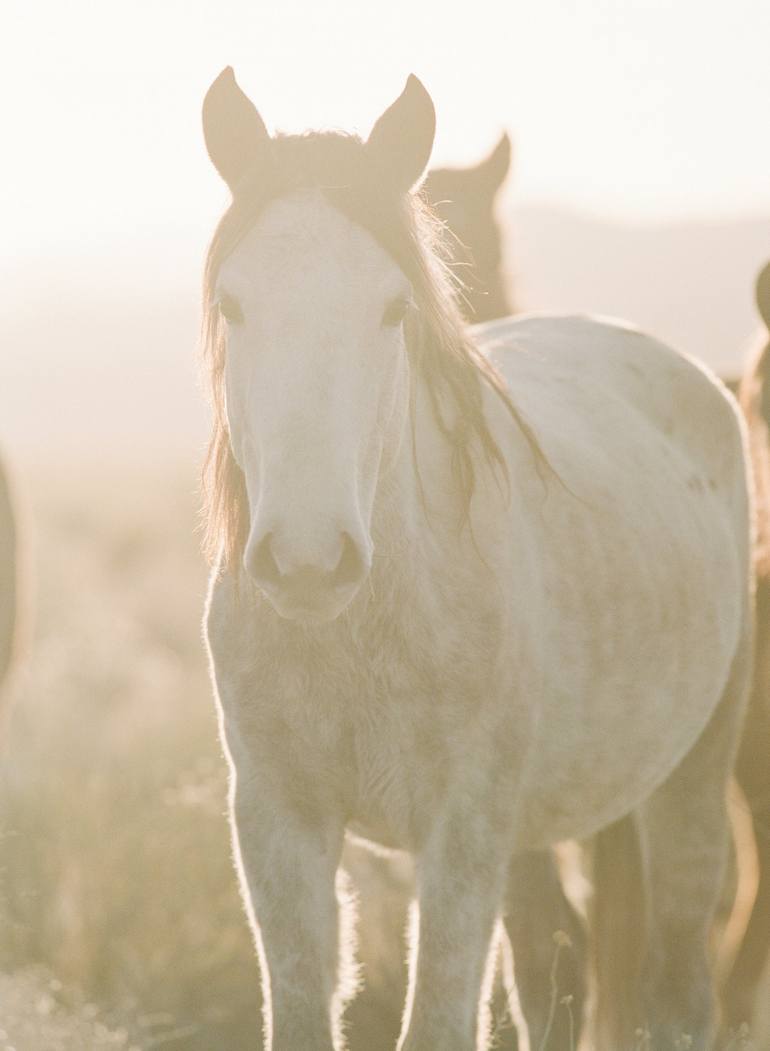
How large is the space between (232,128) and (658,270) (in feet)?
379

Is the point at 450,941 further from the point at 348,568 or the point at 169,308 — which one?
the point at 169,308

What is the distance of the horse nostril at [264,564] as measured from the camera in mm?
2572

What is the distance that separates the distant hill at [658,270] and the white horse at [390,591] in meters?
73.4

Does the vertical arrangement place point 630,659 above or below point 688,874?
above

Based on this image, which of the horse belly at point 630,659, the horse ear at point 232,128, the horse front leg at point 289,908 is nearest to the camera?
the horse ear at point 232,128

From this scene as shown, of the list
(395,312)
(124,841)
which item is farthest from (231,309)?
(124,841)

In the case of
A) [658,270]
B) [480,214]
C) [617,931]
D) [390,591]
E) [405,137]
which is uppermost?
[405,137]

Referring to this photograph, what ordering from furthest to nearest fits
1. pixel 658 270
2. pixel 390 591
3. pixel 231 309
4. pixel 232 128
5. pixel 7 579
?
pixel 658 270, pixel 7 579, pixel 390 591, pixel 232 128, pixel 231 309

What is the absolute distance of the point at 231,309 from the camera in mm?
2822

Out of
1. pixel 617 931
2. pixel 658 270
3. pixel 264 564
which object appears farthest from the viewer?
pixel 658 270

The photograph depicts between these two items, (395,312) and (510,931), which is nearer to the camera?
(395,312)

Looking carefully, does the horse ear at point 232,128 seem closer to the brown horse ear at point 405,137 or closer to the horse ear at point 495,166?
the brown horse ear at point 405,137

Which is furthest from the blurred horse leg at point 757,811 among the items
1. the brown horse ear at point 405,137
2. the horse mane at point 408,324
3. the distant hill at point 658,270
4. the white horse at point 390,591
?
the distant hill at point 658,270

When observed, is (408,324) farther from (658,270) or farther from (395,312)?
(658,270)
